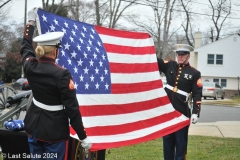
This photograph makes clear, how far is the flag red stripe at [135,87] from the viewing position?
5.32 metres

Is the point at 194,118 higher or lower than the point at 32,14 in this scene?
lower

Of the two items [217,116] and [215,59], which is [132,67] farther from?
[215,59]

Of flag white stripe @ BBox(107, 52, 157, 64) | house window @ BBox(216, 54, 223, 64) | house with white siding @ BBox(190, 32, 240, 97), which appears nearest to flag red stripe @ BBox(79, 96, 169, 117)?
flag white stripe @ BBox(107, 52, 157, 64)

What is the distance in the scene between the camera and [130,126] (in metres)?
5.46

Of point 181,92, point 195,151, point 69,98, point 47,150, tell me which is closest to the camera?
point 69,98

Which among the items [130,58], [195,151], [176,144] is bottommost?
[195,151]

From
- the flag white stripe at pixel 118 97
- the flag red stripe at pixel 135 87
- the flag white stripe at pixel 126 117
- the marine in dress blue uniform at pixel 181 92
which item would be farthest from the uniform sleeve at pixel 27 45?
the marine in dress blue uniform at pixel 181 92

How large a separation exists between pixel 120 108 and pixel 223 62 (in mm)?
37544

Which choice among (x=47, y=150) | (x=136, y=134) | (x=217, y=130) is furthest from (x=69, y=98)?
(x=217, y=130)

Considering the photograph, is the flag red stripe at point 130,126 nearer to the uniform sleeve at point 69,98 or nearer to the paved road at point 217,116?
the uniform sleeve at point 69,98

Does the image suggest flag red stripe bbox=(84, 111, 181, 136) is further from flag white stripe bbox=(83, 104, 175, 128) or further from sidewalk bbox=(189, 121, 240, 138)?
sidewalk bbox=(189, 121, 240, 138)

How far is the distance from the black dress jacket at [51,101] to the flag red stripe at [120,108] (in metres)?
0.92

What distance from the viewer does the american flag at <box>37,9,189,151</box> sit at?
479 cm

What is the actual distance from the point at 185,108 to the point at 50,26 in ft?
7.64
